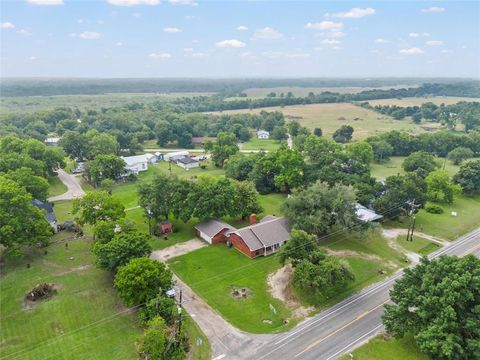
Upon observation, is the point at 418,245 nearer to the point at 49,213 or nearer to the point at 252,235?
the point at 252,235

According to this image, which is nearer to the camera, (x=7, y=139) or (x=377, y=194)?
(x=377, y=194)

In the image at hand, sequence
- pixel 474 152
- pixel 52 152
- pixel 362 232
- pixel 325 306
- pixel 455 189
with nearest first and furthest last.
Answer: pixel 325 306
pixel 362 232
pixel 455 189
pixel 52 152
pixel 474 152

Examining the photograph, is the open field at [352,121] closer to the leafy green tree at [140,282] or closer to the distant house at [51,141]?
the distant house at [51,141]

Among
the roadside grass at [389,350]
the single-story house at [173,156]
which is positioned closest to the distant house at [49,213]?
the roadside grass at [389,350]

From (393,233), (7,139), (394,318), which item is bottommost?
(393,233)

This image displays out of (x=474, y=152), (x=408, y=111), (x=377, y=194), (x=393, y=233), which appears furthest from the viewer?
(x=408, y=111)

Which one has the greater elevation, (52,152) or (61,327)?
(52,152)

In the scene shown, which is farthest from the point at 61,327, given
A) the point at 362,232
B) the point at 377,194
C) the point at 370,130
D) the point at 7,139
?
the point at 370,130

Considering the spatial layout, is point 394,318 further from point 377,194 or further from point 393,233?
point 377,194

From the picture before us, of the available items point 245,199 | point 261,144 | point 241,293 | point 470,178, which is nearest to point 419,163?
point 470,178
